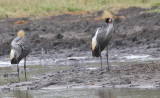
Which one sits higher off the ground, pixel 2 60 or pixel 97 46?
pixel 97 46

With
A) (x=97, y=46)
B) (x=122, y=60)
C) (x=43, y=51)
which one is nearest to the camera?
(x=97, y=46)

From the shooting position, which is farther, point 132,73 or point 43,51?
point 43,51

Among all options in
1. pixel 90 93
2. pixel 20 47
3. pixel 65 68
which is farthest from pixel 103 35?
pixel 90 93

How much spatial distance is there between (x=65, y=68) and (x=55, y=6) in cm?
1752

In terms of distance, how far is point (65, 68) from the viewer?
14.5 meters

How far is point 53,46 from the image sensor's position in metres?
20.2

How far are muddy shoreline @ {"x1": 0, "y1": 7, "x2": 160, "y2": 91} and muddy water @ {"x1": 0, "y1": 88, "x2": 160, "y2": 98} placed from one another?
40 centimetres

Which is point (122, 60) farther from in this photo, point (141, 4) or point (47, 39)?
point (141, 4)

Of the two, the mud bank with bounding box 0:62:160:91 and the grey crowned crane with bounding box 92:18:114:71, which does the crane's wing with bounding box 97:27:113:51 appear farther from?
the mud bank with bounding box 0:62:160:91

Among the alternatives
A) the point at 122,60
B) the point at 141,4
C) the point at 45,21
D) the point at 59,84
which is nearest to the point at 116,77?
the point at 59,84

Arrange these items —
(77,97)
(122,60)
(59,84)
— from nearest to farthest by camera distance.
→ (77,97), (59,84), (122,60)

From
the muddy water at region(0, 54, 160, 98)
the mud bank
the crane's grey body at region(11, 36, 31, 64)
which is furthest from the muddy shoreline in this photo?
the crane's grey body at region(11, 36, 31, 64)

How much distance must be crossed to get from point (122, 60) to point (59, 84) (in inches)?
211

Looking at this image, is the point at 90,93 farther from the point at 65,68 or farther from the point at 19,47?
the point at 65,68
